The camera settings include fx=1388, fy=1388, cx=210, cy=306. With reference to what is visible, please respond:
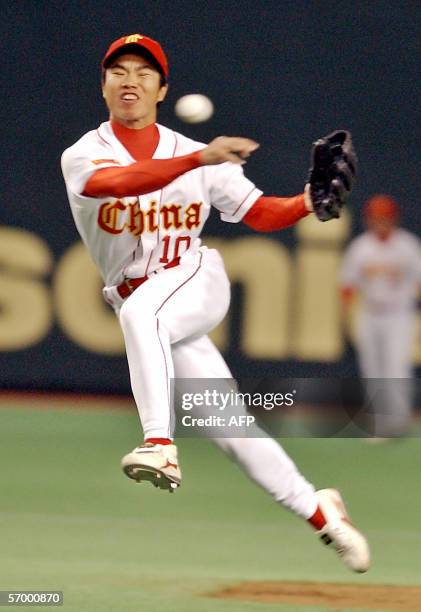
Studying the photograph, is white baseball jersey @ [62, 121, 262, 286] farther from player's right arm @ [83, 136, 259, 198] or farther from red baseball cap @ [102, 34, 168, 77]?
red baseball cap @ [102, 34, 168, 77]

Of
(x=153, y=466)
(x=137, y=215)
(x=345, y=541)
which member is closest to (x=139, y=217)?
(x=137, y=215)

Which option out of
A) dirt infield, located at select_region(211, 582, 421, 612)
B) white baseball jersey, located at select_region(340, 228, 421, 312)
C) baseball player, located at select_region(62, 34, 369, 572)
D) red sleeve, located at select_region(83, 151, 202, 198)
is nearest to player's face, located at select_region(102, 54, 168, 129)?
baseball player, located at select_region(62, 34, 369, 572)

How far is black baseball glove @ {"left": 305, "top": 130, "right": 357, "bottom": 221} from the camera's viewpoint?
15.1ft

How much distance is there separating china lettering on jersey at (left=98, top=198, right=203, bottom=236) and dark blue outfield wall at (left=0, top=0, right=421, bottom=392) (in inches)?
247

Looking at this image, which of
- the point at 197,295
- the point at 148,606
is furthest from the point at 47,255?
the point at 197,295

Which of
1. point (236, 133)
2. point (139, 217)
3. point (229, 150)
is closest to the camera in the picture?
point (229, 150)

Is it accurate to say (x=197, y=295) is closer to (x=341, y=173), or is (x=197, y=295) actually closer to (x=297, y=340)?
(x=341, y=173)

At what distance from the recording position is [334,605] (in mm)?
5969

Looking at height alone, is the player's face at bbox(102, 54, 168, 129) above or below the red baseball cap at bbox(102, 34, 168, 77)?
below

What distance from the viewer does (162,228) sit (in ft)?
15.9

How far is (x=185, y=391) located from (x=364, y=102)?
6.69m

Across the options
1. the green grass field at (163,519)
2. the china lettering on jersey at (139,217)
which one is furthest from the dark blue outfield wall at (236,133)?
the china lettering on jersey at (139,217)

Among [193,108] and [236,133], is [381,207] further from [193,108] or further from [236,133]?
[193,108]

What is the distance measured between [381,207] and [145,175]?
22.5ft
